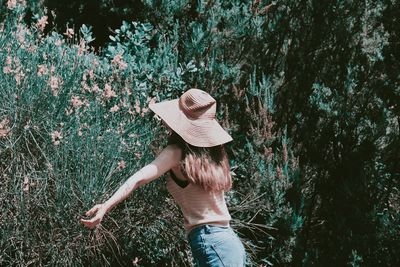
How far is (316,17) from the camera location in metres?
5.60

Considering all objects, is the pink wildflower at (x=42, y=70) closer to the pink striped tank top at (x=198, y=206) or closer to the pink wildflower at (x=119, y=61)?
the pink wildflower at (x=119, y=61)

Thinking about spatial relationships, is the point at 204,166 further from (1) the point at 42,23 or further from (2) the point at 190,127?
(1) the point at 42,23

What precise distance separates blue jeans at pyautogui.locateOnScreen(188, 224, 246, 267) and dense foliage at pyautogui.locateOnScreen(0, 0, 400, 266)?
75 centimetres

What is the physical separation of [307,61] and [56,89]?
2340 millimetres

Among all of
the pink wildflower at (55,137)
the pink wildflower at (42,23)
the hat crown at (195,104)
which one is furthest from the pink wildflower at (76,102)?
the hat crown at (195,104)

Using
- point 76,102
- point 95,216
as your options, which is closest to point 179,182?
point 95,216

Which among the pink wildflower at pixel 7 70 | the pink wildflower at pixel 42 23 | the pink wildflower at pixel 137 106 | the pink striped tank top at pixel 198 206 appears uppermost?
the pink wildflower at pixel 42 23

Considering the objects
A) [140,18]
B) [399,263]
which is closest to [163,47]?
[140,18]

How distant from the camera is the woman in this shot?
10.6ft

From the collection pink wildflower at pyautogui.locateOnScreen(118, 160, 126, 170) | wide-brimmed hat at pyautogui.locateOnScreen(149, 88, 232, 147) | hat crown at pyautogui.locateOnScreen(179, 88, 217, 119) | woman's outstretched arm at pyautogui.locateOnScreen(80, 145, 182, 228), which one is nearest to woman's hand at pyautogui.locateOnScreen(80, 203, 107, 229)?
woman's outstretched arm at pyautogui.locateOnScreen(80, 145, 182, 228)

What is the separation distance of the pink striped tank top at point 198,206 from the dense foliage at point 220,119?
652 mm

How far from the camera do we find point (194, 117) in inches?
136

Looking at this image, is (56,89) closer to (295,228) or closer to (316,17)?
(295,228)

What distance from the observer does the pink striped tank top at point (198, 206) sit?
129 inches
